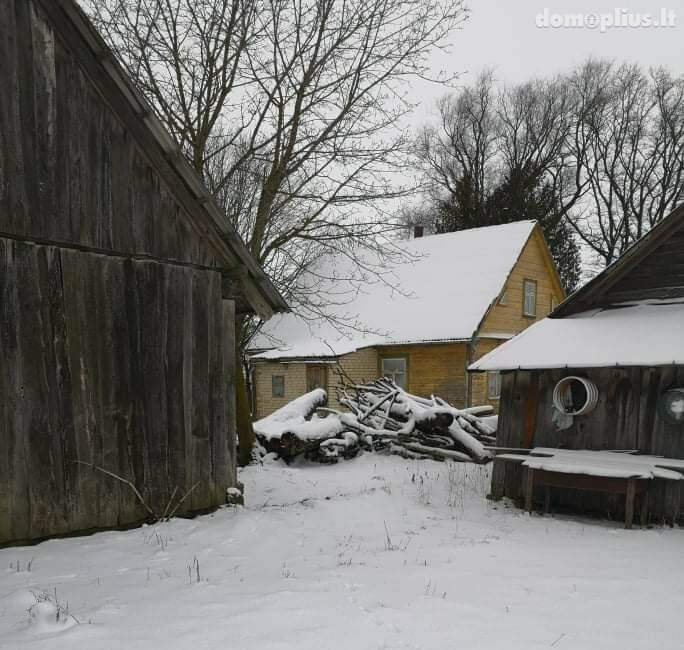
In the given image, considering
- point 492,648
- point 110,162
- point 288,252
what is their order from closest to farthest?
point 492,648 < point 110,162 < point 288,252

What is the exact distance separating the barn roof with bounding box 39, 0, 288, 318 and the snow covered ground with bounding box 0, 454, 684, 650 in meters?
2.92

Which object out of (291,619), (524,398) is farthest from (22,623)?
(524,398)

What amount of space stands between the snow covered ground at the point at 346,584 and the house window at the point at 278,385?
46.7 feet

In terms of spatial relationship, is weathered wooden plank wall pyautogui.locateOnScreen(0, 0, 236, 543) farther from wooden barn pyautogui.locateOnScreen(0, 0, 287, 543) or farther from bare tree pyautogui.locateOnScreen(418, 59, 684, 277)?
bare tree pyautogui.locateOnScreen(418, 59, 684, 277)

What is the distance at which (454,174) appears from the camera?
39.6 meters

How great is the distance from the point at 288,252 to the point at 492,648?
11.5 meters

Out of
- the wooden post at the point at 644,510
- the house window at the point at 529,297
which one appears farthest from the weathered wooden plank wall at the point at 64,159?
the house window at the point at 529,297

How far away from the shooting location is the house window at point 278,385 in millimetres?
22141

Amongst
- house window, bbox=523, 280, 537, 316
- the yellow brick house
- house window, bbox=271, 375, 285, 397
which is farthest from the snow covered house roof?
house window, bbox=523, 280, 537, 316

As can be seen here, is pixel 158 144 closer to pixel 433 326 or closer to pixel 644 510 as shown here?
pixel 644 510

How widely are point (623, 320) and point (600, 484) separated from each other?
255 centimetres

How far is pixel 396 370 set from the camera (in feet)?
70.2

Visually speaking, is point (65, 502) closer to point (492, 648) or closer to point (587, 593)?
point (492, 648)

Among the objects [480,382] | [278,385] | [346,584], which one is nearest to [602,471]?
[346,584]
